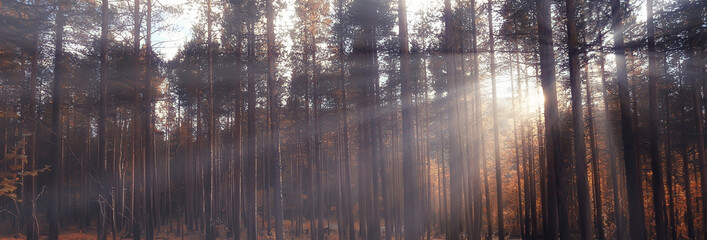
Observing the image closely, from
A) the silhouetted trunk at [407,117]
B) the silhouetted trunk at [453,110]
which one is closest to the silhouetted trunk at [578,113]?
the silhouetted trunk at [453,110]

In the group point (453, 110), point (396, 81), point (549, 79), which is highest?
point (396, 81)

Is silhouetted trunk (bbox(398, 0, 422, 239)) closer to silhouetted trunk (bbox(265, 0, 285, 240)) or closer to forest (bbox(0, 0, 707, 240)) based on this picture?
forest (bbox(0, 0, 707, 240))

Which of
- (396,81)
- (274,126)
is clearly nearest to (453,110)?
(396,81)

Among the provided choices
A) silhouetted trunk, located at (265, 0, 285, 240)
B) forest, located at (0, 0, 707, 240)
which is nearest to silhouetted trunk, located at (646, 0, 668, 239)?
forest, located at (0, 0, 707, 240)

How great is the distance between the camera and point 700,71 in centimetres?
1622

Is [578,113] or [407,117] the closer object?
[578,113]

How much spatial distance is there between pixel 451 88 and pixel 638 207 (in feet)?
→ 23.6

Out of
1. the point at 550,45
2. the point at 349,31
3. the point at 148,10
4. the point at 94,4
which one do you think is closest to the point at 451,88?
the point at 349,31

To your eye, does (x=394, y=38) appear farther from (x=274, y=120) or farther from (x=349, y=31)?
(x=274, y=120)

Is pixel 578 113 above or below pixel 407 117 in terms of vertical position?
below

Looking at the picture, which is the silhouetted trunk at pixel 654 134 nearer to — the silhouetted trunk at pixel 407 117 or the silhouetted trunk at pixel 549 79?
the silhouetted trunk at pixel 549 79

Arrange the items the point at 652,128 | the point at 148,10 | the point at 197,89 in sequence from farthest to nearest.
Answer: the point at 197,89, the point at 148,10, the point at 652,128

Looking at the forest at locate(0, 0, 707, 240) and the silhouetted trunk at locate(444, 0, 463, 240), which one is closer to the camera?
the forest at locate(0, 0, 707, 240)

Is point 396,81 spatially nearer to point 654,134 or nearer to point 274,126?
point 274,126
